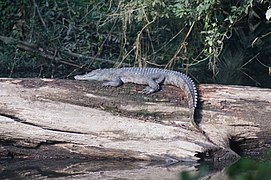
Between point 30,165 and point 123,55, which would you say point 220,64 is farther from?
point 30,165

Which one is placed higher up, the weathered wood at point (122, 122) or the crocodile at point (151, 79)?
the crocodile at point (151, 79)

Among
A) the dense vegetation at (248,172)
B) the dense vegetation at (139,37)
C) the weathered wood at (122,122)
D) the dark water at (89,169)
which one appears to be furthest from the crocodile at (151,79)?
the dense vegetation at (248,172)

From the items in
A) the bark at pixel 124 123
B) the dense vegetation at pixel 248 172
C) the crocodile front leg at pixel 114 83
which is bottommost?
the bark at pixel 124 123

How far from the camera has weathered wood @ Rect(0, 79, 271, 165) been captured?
5125 millimetres

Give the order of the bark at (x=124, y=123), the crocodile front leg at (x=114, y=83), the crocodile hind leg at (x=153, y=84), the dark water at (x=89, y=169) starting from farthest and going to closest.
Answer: the crocodile front leg at (x=114, y=83), the crocodile hind leg at (x=153, y=84), the bark at (x=124, y=123), the dark water at (x=89, y=169)

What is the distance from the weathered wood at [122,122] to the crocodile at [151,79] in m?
0.10

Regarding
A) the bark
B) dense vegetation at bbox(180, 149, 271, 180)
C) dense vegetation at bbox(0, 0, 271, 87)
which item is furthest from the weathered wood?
dense vegetation at bbox(180, 149, 271, 180)

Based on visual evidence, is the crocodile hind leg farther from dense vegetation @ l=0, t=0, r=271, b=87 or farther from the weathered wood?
dense vegetation @ l=0, t=0, r=271, b=87

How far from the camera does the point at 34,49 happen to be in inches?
382

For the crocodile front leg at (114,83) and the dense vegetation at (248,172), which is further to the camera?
the crocodile front leg at (114,83)

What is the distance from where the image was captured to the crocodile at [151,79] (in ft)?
17.9

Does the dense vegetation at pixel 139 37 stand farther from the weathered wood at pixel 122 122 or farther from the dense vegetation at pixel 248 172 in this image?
the dense vegetation at pixel 248 172

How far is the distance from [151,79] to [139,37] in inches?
91.5


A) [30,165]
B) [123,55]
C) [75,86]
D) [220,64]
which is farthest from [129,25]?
[30,165]
